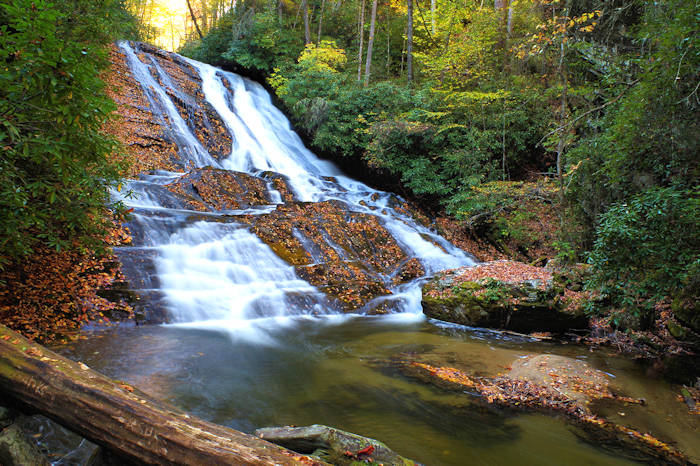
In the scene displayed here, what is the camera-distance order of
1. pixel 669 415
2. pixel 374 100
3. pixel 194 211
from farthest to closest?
pixel 374 100 < pixel 194 211 < pixel 669 415

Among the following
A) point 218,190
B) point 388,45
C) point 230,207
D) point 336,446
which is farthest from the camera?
point 388,45

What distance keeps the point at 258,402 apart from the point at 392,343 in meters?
2.98

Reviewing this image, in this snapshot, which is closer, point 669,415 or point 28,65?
point 28,65

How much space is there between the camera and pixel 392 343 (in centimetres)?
674

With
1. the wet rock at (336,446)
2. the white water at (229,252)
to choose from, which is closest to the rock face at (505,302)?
the white water at (229,252)

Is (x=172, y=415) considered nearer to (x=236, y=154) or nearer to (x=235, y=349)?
(x=235, y=349)

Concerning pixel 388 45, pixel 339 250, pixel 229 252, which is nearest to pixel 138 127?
pixel 229 252

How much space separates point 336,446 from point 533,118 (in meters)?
16.1

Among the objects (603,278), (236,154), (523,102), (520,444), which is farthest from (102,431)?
(523,102)

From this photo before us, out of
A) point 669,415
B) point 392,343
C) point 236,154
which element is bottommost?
point 392,343

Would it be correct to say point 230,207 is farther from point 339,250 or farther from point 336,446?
point 336,446

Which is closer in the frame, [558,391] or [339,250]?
[558,391]

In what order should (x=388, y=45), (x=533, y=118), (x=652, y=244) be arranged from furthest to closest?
(x=388, y=45)
(x=533, y=118)
(x=652, y=244)

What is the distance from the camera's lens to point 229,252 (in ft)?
29.7
